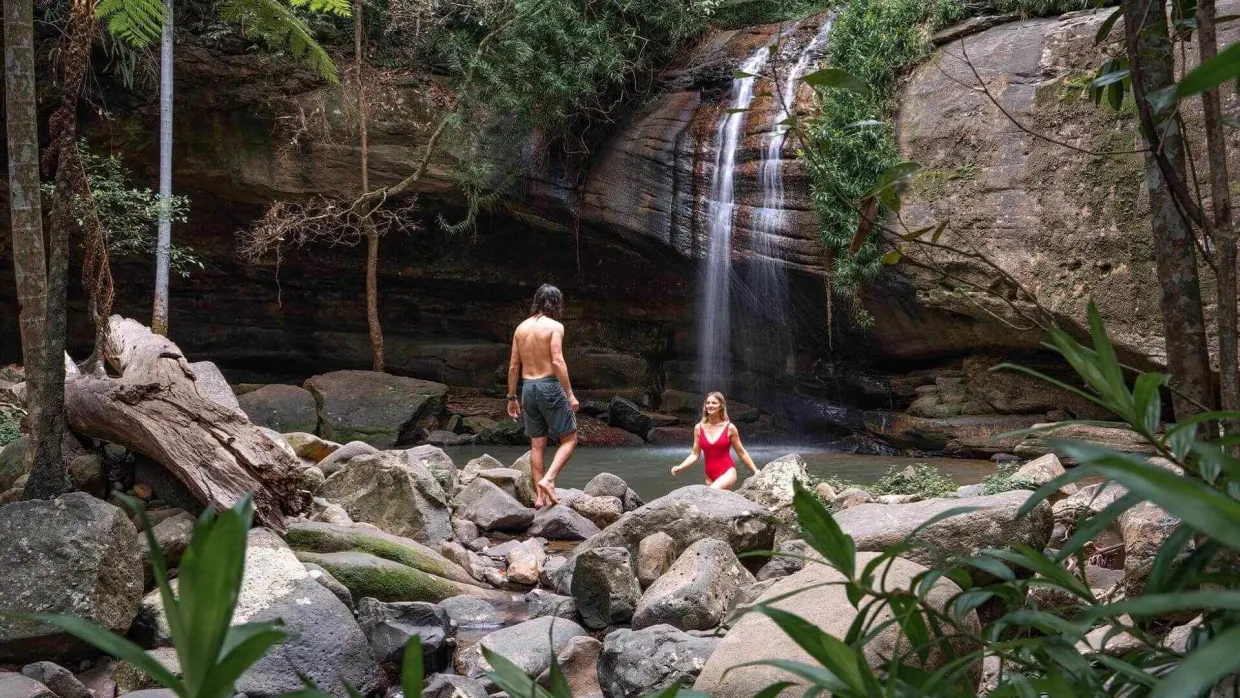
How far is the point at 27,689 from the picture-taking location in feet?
10.6

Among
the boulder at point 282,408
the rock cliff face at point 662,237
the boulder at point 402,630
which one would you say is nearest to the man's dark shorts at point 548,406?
the rock cliff face at point 662,237

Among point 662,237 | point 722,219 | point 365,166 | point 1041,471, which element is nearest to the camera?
point 1041,471

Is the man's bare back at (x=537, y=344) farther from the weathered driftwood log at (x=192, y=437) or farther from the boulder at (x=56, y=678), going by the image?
the boulder at (x=56, y=678)

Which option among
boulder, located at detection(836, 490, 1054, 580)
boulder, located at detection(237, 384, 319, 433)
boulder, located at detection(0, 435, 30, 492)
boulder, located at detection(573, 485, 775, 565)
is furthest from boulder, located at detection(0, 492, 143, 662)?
boulder, located at detection(237, 384, 319, 433)

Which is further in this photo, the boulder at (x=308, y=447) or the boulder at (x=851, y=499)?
the boulder at (x=308, y=447)

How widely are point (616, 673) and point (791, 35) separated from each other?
11.2 meters

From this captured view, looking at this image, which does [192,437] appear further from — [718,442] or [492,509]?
[718,442]

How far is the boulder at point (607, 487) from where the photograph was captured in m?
8.42

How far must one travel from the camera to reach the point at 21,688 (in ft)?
10.6

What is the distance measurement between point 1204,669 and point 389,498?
20.9 feet

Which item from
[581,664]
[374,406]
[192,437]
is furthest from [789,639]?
[374,406]

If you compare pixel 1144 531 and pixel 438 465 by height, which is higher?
pixel 1144 531

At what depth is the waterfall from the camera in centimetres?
1280

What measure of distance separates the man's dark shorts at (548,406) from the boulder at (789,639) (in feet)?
16.5
